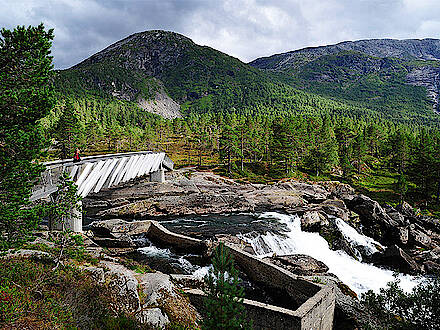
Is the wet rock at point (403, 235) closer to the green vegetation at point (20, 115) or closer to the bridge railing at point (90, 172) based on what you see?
the bridge railing at point (90, 172)

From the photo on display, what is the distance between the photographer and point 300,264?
2472 centimetres

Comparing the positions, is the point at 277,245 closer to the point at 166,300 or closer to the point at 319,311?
the point at 319,311

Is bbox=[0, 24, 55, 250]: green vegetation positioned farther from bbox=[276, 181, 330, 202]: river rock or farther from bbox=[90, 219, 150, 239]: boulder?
bbox=[276, 181, 330, 202]: river rock

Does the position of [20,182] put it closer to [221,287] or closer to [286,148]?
[221,287]

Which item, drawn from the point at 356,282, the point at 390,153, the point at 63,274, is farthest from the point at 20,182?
the point at 390,153

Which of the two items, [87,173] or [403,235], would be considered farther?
[403,235]

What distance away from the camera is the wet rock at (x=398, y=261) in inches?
1125

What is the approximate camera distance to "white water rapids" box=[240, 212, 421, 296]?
85.7 ft

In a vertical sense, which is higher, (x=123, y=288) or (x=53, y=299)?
(x=53, y=299)

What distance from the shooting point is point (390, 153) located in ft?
324

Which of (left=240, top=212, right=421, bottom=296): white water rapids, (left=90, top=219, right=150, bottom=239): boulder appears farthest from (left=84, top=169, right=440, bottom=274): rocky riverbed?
(left=90, top=219, right=150, bottom=239): boulder

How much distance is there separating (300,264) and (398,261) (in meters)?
12.1

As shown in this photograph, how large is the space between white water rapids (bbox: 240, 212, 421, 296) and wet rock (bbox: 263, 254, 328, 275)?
282 cm

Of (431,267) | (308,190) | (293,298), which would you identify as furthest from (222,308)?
(308,190)
